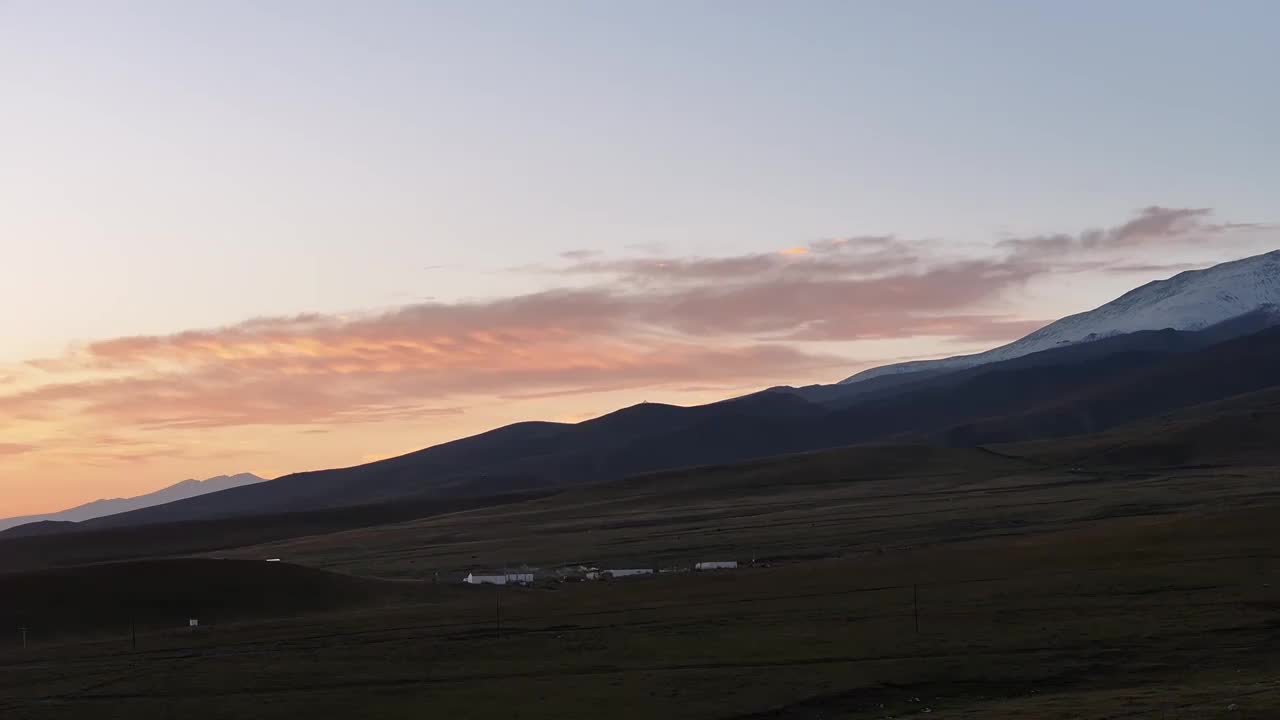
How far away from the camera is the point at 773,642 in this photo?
68625mm

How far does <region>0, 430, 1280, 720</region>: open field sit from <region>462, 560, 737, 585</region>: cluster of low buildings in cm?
322

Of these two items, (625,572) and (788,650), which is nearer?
(788,650)

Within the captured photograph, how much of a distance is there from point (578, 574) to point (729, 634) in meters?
45.6

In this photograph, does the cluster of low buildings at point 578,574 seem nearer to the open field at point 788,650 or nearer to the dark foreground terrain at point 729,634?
the dark foreground terrain at point 729,634

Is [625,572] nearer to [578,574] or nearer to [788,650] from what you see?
[578,574]

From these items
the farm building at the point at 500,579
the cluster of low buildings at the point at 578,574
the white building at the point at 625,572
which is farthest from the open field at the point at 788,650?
the white building at the point at 625,572

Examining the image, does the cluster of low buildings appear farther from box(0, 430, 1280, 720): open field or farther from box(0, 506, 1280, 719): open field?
box(0, 506, 1280, 719): open field

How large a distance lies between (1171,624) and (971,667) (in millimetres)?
11665

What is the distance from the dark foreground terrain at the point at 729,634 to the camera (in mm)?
56469

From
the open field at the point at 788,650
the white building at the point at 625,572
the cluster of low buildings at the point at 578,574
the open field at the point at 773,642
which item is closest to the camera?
the open field at the point at 788,650

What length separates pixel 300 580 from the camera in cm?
10650

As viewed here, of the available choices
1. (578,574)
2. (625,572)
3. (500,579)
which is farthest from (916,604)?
(500,579)

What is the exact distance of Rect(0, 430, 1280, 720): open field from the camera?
56125 mm

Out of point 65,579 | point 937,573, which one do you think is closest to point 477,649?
point 937,573
